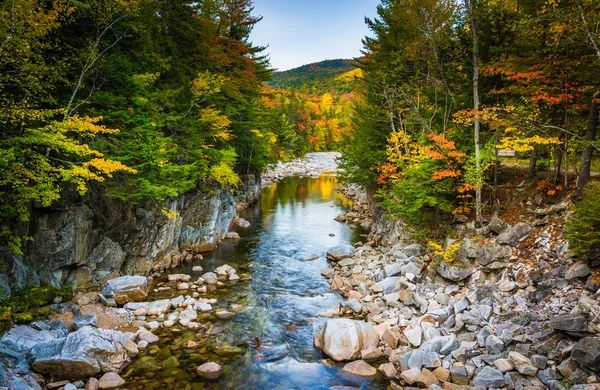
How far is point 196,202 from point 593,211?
17.9 metres

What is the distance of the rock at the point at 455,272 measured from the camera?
1208 cm

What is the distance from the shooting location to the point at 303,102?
84.7 meters

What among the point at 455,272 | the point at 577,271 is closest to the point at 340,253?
the point at 455,272

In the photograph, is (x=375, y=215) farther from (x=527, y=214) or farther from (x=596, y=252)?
(x=596, y=252)

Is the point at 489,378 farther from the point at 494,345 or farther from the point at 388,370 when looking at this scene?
the point at 388,370

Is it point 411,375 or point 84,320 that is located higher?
point 84,320

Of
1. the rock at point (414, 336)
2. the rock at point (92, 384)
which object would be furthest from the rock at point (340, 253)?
the rock at point (92, 384)

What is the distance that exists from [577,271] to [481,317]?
9.18 feet

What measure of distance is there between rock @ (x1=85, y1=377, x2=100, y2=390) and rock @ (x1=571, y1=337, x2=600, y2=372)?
10941 mm

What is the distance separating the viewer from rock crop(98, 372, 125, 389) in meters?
8.05

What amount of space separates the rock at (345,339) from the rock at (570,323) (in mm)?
4638

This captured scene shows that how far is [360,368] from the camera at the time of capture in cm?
903

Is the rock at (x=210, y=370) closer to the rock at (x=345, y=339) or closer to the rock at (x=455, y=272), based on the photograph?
the rock at (x=345, y=339)

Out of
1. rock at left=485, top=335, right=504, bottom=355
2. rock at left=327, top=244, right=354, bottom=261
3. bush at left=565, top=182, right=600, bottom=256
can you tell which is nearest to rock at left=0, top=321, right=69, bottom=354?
rock at left=485, top=335, right=504, bottom=355
